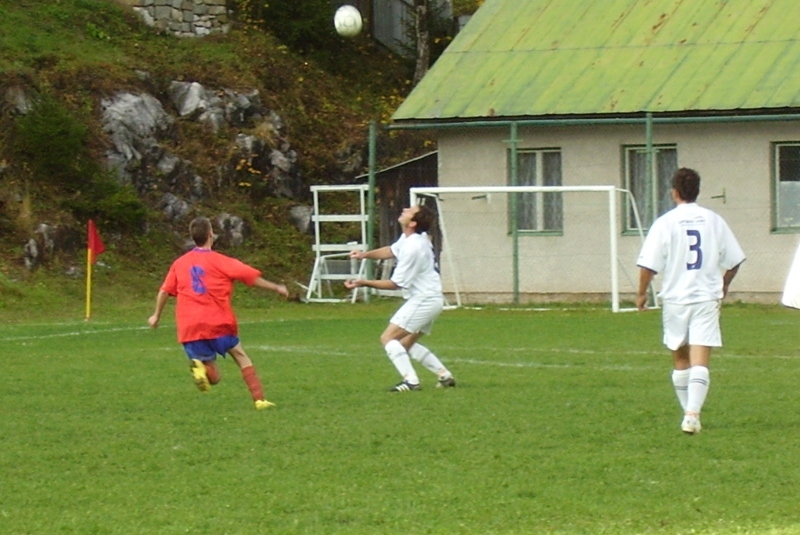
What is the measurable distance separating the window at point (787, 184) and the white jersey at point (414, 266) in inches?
507

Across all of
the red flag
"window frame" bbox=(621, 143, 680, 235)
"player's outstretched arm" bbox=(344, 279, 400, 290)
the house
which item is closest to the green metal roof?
the house

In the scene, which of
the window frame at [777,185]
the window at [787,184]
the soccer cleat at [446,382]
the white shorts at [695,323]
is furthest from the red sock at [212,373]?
the window at [787,184]

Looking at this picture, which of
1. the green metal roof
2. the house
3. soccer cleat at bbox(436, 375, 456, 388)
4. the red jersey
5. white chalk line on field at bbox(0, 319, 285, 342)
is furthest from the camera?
the green metal roof

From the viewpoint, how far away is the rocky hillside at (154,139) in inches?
1108

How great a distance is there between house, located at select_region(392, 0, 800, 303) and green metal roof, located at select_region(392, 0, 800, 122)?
31 mm

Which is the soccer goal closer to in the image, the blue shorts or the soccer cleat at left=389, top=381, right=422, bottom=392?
the soccer cleat at left=389, top=381, right=422, bottom=392

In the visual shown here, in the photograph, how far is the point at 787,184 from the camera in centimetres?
2497

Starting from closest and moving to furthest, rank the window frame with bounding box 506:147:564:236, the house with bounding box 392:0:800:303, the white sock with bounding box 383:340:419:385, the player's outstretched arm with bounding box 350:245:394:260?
1. the player's outstretched arm with bounding box 350:245:394:260
2. the white sock with bounding box 383:340:419:385
3. the house with bounding box 392:0:800:303
4. the window frame with bounding box 506:147:564:236

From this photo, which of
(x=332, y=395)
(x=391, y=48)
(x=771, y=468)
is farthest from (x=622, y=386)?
(x=391, y=48)

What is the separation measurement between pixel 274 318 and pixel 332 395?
35.5 ft

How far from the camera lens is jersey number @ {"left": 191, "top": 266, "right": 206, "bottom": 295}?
40.1ft

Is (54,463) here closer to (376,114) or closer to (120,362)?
(120,362)

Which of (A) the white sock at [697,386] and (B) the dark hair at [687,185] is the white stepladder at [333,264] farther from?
(A) the white sock at [697,386]

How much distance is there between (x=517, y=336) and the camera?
19.3m
